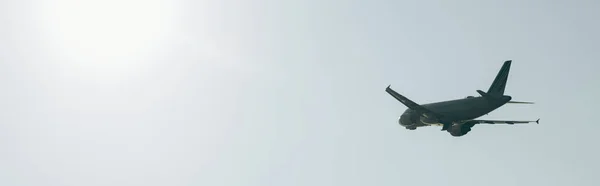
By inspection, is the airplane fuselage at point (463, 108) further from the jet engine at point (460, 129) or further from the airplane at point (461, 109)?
the jet engine at point (460, 129)

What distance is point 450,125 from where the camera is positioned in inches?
5246

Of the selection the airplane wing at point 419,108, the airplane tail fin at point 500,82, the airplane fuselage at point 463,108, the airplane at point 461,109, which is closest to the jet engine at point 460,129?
the airplane at point 461,109

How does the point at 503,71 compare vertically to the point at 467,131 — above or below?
above

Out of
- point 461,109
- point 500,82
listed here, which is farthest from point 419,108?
point 500,82

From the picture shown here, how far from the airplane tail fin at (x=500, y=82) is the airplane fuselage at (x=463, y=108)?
1.65 meters

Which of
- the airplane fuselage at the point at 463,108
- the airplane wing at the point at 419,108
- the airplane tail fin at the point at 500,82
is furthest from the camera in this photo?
the airplane tail fin at the point at 500,82

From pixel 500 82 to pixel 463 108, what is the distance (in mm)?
6202

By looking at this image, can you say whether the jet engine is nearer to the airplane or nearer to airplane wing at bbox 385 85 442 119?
the airplane

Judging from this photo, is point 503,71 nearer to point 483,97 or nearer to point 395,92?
point 483,97

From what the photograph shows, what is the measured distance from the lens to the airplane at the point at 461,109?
127938 millimetres

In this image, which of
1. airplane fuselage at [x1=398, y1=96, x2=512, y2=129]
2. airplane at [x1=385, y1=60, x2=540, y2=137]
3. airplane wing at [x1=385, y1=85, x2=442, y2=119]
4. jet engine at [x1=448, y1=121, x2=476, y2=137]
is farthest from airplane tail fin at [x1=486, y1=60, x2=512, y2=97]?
airplane wing at [x1=385, y1=85, x2=442, y2=119]

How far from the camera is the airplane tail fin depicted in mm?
129625

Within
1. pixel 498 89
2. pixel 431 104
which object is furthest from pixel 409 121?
pixel 498 89

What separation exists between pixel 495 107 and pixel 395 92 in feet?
42.8
